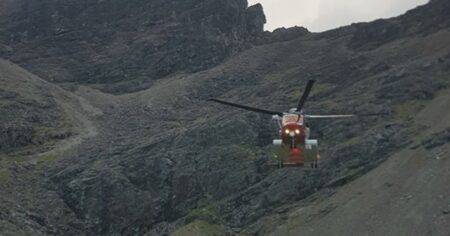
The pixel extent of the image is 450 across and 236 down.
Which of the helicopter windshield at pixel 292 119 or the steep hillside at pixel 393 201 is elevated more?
the helicopter windshield at pixel 292 119

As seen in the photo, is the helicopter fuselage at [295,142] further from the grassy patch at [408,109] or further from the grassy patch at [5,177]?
the grassy patch at [5,177]

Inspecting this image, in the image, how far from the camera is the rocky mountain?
4028 inches

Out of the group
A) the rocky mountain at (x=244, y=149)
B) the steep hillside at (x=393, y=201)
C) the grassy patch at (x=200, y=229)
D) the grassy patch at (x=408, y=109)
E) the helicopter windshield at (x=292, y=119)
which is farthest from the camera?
the grassy patch at (x=408, y=109)

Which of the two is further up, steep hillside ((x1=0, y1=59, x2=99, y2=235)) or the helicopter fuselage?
the helicopter fuselage

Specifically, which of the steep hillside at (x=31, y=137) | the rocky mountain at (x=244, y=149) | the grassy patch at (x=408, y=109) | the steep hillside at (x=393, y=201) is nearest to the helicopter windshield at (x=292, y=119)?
the steep hillside at (x=393, y=201)

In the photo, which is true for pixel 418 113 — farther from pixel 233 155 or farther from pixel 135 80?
pixel 135 80

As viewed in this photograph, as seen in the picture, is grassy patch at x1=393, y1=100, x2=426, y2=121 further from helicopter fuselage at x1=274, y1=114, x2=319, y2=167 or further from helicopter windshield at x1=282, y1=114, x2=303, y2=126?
helicopter windshield at x1=282, y1=114, x2=303, y2=126

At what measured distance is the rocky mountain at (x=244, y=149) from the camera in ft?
336

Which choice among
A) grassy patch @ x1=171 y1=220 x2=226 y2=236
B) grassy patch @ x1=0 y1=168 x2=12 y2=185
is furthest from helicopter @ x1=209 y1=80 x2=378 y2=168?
grassy patch @ x1=0 y1=168 x2=12 y2=185

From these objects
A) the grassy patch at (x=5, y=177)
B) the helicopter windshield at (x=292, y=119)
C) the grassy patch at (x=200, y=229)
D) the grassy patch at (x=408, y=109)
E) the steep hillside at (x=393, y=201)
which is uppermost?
the helicopter windshield at (x=292, y=119)

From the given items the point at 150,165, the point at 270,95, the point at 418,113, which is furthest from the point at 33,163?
the point at 418,113

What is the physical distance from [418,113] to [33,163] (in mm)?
71730

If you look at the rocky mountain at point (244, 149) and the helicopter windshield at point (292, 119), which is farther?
the rocky mountain at point (244, 149)

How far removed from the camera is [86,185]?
127 metres
